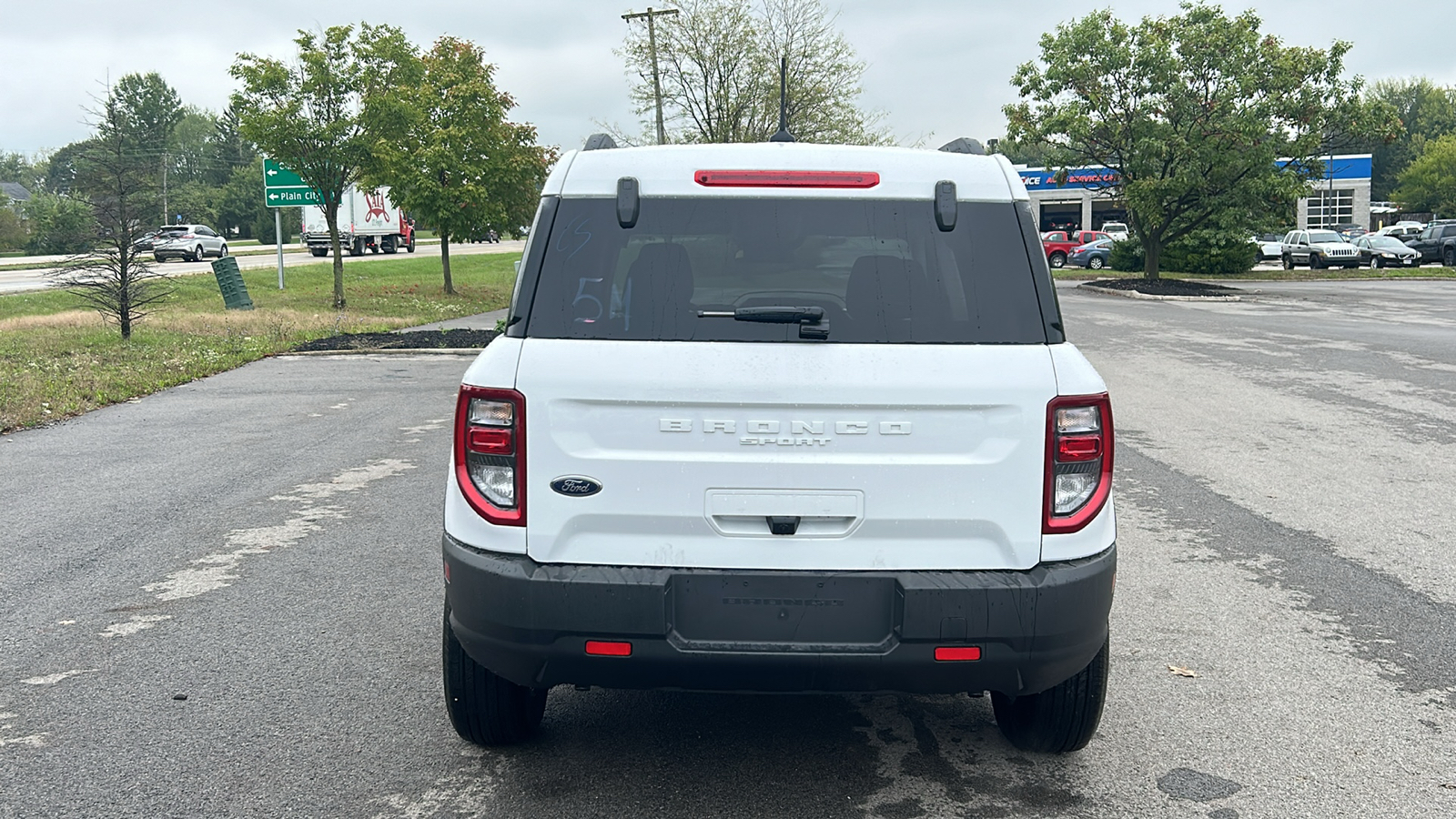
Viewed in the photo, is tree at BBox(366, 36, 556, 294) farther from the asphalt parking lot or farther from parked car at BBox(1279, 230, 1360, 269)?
parked car at BBox(1279, 230, 1360, 269)

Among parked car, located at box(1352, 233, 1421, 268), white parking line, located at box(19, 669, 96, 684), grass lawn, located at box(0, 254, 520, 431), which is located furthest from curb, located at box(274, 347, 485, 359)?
parked car, located at box(1352, 233, 1421, 268)

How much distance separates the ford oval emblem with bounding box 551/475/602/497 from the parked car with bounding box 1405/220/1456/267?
177ft

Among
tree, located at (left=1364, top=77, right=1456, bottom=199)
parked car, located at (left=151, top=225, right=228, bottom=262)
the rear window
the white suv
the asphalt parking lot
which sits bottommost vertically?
the asphalt parking lot

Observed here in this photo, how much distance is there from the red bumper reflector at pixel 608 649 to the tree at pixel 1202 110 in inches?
1306

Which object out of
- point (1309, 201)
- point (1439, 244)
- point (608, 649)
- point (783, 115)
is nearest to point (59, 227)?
point (783, 115)

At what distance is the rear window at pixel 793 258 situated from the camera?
3.24 metres

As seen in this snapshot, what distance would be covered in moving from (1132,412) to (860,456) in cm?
935

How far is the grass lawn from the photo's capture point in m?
13.2

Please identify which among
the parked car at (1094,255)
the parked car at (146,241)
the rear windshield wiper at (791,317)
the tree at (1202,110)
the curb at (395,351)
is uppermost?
the tree at (1202,110)

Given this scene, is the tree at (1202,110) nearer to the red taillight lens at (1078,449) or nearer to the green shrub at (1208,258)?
the green shrub at (1208,258)

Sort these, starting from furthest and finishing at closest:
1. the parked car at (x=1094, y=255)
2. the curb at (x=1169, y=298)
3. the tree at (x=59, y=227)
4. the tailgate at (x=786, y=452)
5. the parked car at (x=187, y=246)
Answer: the parked car at (x=1094, y=255), the parked car at (x=187, y=246), the curb at (x=1169, y=298), the tree at (x=59, y=227), the tailgate at (x=786, y=452)

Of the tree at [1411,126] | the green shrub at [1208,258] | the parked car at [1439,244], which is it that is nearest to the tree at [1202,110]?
the green shrub at [1208,258]

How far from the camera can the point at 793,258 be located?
350 centimetres

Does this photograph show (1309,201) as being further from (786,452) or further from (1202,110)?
(786,452)
